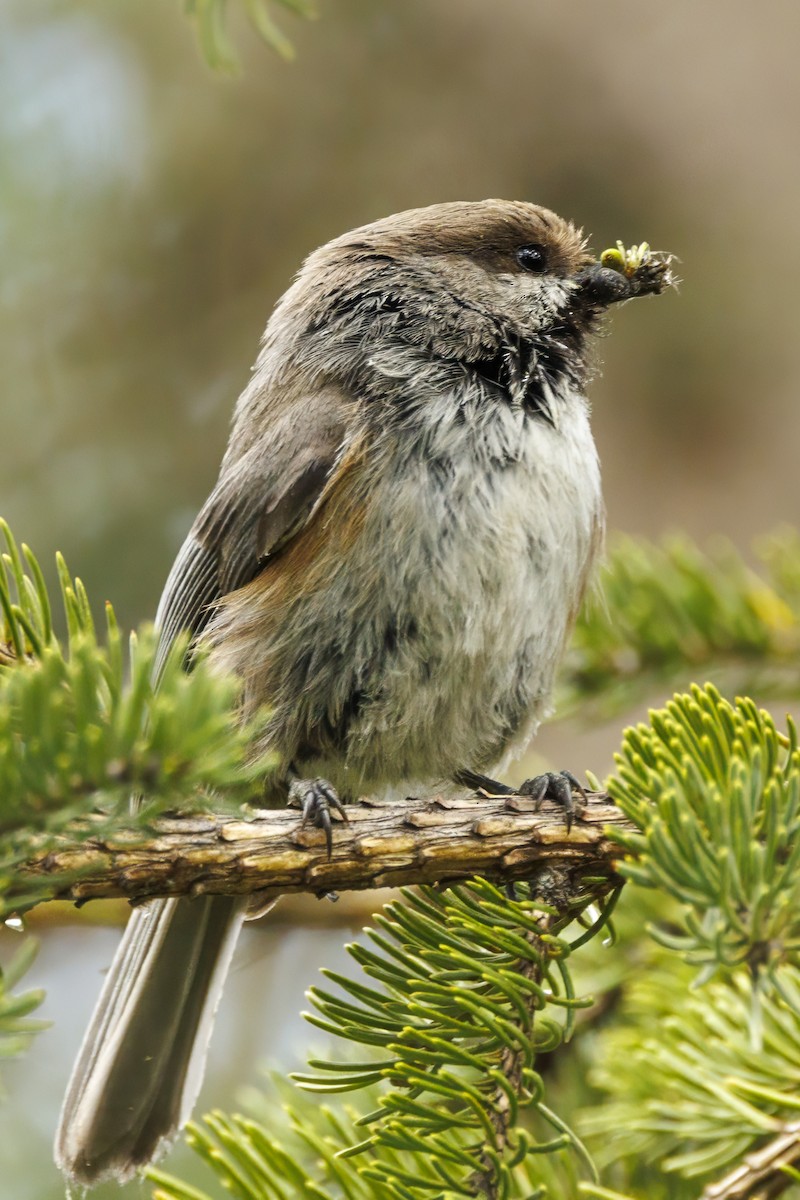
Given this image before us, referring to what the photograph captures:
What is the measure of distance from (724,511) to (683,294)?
3.29 feet

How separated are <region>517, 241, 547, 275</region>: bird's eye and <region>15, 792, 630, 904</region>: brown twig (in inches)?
59.2

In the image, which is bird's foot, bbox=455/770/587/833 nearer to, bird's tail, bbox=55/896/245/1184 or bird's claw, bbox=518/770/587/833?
bird's claw, bbox=518/770/587/833

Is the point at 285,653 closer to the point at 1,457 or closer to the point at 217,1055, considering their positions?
the point at 217,1055

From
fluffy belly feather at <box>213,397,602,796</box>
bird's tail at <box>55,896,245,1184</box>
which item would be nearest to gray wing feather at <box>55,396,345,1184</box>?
bird's tail at <box>55,896,245,1184</box>

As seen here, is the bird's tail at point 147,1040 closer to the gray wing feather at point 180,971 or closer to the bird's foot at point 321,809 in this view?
the gray wing feather at point 180,971

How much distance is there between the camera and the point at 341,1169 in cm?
145

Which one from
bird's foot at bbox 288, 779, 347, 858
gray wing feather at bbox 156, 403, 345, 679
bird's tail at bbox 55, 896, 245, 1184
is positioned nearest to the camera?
bird's foot at bbox 288, 779, 347, 858

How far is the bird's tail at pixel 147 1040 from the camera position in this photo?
2.31m

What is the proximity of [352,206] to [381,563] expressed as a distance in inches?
130

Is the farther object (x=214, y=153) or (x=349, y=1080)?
(x=214, y=153)

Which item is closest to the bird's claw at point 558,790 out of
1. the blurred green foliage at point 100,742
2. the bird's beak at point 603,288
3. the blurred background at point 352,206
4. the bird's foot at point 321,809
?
the bird's foot at point 321,809

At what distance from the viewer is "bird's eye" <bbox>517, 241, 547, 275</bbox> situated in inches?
111

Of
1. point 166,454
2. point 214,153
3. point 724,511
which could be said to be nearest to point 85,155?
point 214,153

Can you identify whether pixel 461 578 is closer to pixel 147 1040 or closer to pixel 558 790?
pixel 558 790
